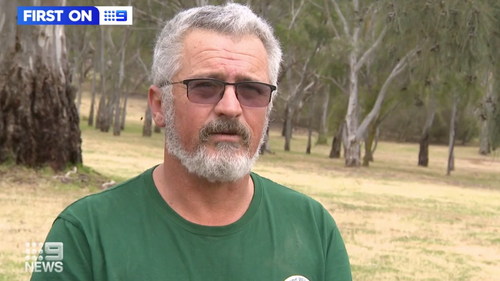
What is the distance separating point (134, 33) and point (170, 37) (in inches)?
1414

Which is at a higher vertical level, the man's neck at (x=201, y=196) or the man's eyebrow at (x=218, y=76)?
the man's eyebrow at (x=218, y=76)

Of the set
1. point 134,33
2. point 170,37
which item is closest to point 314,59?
point 134,33

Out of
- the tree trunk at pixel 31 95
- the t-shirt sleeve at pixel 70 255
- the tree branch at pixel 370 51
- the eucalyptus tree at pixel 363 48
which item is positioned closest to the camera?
the t-shirt sleeve at pixel 70 255

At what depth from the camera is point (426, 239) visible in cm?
956

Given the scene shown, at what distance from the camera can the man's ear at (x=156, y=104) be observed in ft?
7.88

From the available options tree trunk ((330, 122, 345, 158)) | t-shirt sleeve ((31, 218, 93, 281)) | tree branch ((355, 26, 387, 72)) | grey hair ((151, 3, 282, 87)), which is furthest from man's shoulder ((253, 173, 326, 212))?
tree trunk ((330, 122, 345, 158))

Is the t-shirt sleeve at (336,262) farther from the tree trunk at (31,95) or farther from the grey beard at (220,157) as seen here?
the tree trunk at (31,95)

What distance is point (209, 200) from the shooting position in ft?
7.38

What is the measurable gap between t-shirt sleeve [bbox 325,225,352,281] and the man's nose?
47cm

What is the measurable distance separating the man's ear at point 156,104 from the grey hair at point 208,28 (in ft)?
0.12

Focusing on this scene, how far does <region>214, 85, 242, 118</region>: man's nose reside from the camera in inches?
86.4

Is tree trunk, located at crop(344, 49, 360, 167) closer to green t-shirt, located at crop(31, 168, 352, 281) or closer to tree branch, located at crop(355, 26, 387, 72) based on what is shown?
tree branch, located at crop(355, 26, 387, 72)

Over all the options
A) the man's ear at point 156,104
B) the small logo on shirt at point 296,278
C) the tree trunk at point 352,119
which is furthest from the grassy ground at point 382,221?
the tree trunk at point 352,119

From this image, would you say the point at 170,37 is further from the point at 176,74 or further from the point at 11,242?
the point at 11,242
